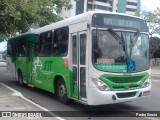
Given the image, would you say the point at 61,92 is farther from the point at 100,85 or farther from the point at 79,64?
the point at 100,85

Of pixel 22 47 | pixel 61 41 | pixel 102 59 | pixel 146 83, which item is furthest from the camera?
pixel 22 47

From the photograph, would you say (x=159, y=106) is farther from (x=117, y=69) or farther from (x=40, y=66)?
(x=40, y=66)

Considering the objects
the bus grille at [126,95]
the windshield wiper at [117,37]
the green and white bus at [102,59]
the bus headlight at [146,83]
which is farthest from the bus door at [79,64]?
the bus headlight at [146,83]

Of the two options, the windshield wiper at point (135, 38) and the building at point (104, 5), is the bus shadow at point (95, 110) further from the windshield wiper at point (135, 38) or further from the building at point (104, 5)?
the building at point (104, 5)

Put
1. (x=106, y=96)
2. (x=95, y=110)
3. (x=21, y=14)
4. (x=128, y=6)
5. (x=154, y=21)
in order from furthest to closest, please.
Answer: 1. (x=128, y=6)
2. (x=154, y=21)
3. (x=21, y=14)
4. (x=95, y=110)
5. (x=106, y=96)

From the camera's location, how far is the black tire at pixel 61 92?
12.1 metres

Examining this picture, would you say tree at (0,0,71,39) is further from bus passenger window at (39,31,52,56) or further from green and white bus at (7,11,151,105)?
green and white bus at (7,11,151,105)

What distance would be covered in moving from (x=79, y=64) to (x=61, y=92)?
6.39ft

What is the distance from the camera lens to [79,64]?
10.8 meters

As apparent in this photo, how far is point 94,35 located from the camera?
10109mm

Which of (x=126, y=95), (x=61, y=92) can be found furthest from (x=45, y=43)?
(x=126, y=95)

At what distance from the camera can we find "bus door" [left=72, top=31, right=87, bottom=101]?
10540 mm

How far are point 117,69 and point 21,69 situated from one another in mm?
9212

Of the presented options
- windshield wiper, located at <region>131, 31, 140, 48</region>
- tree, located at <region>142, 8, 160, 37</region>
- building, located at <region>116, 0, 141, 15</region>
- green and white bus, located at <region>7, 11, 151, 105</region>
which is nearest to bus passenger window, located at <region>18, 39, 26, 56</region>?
green and white bus, located at <region>7, 11, 151, 105</region>
